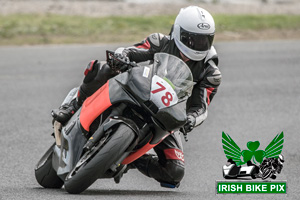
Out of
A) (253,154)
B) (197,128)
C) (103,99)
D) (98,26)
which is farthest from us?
(98,26)

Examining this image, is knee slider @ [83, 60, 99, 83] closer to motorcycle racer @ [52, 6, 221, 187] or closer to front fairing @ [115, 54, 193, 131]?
motorcycle racer @ [52, 6, 221, 187]

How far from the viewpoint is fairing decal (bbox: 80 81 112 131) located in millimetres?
5699

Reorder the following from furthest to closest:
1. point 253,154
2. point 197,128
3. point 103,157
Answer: point 197,128 < point 253,154 < point 103,157

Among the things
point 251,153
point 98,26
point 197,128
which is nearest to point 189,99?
point 251,153

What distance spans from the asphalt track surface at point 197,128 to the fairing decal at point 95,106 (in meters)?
0.62

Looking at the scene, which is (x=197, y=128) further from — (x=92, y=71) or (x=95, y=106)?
(x=95, y=106)

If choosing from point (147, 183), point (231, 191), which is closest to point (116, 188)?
point (147, 183)

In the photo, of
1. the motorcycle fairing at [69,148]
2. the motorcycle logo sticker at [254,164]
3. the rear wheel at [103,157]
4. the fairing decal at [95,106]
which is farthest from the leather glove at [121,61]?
the motorcycle logo sticker at [254,164]

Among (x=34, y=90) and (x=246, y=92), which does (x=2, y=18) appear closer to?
(x=34, y=90)

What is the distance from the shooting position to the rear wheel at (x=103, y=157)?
5348 millimetres

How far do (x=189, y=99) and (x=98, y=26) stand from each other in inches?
503

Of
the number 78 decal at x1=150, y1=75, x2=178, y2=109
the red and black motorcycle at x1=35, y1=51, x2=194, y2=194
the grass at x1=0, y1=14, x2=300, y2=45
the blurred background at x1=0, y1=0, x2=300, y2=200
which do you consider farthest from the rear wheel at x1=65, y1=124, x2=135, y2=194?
the grass at x1=0, y1=14, x2=300, y2=45

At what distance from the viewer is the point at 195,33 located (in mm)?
6176

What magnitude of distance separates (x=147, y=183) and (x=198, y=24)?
185 centimetres
